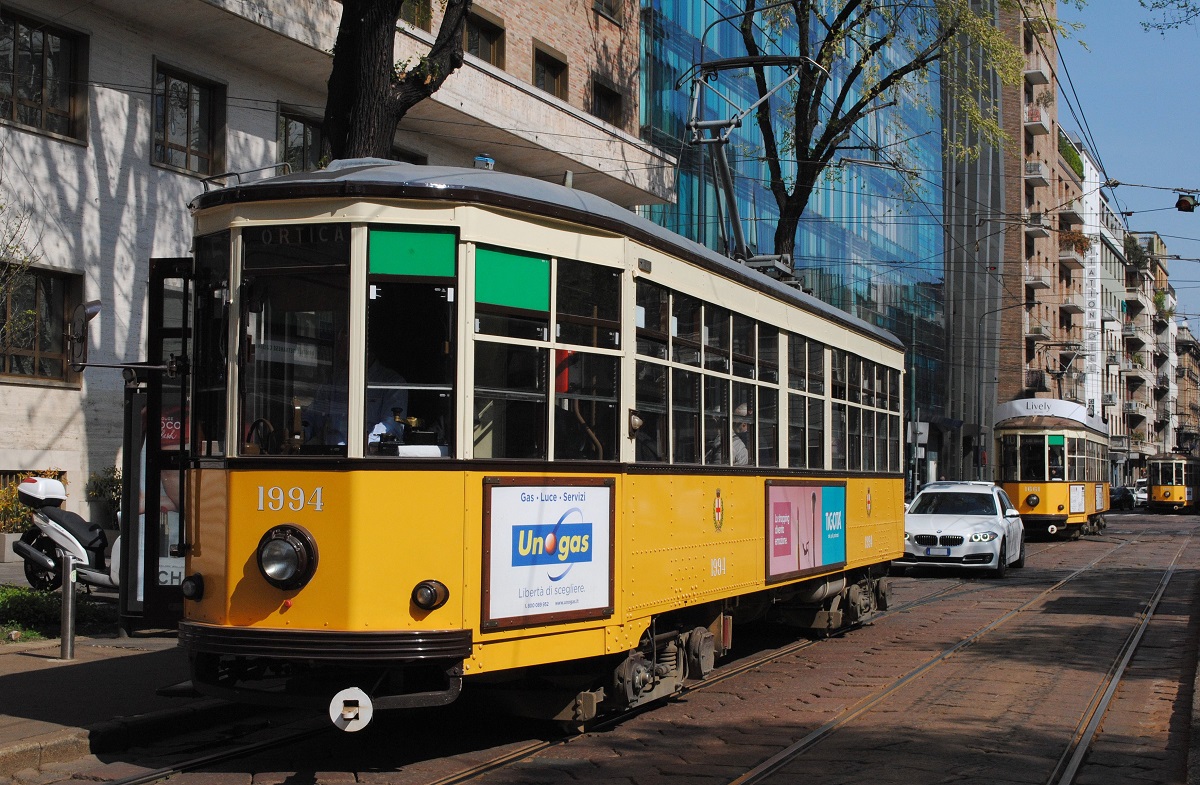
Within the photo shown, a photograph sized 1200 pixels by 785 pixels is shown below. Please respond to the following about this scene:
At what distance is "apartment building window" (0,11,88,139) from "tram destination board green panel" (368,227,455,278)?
1064 cm

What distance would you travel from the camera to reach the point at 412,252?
652cm

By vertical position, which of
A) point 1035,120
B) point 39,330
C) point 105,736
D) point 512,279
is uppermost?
point 1035,120

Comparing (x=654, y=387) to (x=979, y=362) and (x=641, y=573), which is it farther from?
(x=979, y=362)

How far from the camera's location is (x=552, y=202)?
6.97m

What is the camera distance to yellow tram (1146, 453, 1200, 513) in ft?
190

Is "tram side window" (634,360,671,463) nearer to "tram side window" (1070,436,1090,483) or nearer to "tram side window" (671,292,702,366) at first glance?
"tram side window" (671,292,702,366)

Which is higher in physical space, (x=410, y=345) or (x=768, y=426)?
(x=410, y=345)

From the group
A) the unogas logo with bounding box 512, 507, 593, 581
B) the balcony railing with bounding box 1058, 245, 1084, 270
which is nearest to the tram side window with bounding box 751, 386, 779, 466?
the unogas logo with bounding box 512, 507, 593, 581

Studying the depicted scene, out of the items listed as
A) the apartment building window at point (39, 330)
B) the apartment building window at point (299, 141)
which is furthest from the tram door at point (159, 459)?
the apartment building window at point (299, 141)

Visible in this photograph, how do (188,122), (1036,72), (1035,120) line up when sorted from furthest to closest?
1. (1035,120)
2. (1036,72)
3. (188,122)

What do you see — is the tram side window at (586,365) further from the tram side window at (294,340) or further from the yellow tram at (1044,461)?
the yellow tram at (1044,461)

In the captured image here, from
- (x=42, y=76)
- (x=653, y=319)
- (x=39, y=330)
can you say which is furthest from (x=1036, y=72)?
(x=653, y=319)

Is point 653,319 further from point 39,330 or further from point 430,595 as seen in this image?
point 39,330

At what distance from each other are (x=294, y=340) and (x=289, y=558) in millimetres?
1112
